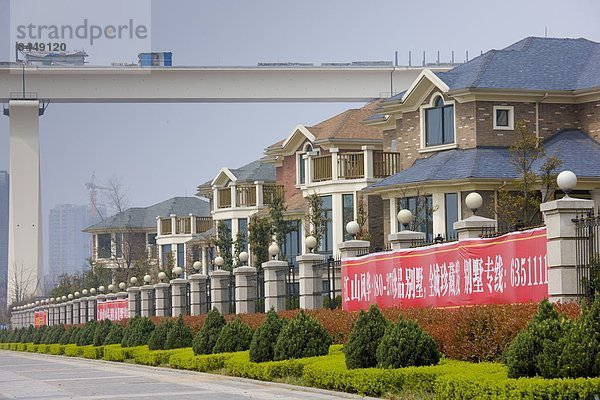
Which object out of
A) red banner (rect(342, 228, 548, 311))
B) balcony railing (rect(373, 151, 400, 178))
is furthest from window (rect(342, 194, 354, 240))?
red banner (rect(342, 228, 548, 311))

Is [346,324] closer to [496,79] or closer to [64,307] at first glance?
[496,79]

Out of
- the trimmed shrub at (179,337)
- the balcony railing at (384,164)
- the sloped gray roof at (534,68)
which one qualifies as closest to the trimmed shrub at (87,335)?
the balcony railing at (384,164)

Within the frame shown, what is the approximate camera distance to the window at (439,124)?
131 ft

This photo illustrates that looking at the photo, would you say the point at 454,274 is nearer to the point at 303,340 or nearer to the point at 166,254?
the point at 303,340

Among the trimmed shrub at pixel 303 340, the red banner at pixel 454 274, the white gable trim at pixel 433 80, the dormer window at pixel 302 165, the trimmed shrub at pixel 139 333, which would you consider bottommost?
the trimmed shrub at pixel 139 333

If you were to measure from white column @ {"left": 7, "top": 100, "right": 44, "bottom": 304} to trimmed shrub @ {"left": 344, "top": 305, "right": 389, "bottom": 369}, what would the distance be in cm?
4800

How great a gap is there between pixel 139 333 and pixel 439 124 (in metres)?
11.4

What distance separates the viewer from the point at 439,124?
40.3 metres

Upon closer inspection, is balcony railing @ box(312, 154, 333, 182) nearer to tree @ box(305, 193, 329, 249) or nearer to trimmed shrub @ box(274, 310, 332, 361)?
tree @ box(305, 193, 329, 249)

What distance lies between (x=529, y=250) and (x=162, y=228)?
56481mm

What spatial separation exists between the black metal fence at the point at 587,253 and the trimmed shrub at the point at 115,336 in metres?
26.1

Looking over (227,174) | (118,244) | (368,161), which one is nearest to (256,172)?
(227,174)

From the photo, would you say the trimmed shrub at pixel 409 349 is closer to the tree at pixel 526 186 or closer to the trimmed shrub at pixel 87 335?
the tree at pixel 526 186

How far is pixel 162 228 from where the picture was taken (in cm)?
7431
